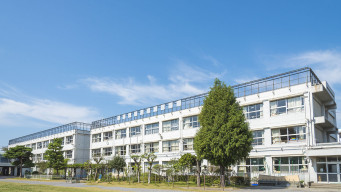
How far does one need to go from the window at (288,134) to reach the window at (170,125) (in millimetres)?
15255

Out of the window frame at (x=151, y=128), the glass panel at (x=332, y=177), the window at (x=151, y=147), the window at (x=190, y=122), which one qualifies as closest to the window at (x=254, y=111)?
the window at (x=190, y=122)

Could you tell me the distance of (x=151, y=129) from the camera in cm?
4966

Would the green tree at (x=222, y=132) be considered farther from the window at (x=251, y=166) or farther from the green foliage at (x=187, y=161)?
the window at (x=251, y=166)

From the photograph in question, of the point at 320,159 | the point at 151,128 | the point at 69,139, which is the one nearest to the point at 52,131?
the point at 69,139

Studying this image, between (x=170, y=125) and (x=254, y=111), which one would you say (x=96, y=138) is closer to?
(x=170, y=125)

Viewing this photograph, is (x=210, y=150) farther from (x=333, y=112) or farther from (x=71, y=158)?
(x=71, y=158)

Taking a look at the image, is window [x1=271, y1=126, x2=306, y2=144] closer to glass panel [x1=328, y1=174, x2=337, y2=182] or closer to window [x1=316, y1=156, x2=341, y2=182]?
window [x1=316, y1=156, x2=341, y2=182]

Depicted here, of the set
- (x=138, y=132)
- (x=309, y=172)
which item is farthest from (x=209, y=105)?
(x=138, y=132)

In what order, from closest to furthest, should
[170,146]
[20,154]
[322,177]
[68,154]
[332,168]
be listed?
1. [332,168]
2. [322,177]
3. [170,146]
4. [20,154]
5. [68,154]

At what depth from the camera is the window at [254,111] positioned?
3553 centimetres

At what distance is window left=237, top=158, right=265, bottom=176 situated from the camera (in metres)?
34.0

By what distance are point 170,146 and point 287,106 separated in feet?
60.9

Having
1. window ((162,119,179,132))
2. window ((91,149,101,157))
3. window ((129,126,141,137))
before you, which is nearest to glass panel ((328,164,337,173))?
window ((162,119,179,132))

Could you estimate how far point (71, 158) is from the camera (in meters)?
64.7
